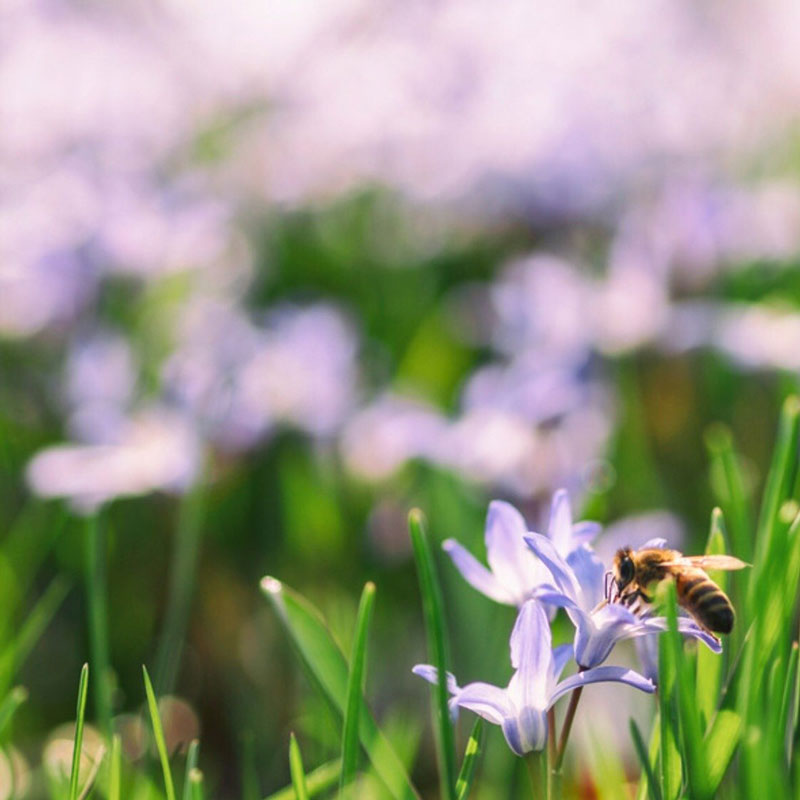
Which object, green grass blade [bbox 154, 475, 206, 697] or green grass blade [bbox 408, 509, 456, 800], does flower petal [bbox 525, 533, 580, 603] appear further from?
green grass blade [bbox 154, 475, 206, 697]

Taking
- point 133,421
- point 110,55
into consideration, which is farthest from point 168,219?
point 110,55

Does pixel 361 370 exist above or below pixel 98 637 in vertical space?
below

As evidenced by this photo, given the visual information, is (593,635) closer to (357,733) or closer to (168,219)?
(357,733)

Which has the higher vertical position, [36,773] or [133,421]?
[133,421]

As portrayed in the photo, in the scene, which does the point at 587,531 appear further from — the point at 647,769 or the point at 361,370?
the point at 361,370

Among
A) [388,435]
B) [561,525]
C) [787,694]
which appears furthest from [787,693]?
[388,435]

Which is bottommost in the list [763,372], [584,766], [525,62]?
[584,766]

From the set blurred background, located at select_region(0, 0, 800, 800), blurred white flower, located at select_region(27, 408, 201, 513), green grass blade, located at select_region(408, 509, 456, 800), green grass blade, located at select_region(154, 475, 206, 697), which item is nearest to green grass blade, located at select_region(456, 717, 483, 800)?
green grass blade, located at select_region(408, 509, 456, 800)
